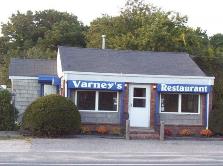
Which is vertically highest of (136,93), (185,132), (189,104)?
(136,93)

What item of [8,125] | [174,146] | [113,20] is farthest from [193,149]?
[113,20]

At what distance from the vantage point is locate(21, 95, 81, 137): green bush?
78.5ft

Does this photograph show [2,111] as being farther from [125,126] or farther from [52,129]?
[125,126]

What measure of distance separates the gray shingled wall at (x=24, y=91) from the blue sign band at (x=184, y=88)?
726 centimetres

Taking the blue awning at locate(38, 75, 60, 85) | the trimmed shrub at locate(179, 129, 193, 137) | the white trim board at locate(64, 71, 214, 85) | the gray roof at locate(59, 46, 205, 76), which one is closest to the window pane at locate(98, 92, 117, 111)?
the white trim board at locate(64, 71, 214, 85)

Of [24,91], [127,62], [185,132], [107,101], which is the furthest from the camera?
[24,91]

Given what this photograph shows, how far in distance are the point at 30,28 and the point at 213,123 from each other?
52.3 m

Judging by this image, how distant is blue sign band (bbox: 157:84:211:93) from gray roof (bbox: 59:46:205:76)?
73 cm

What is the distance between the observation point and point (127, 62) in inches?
1155

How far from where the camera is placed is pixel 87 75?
87.6 feet

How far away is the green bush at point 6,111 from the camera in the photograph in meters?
25.8

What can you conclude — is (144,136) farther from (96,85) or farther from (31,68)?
(31,68)

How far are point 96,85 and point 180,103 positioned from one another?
4398 millimetres

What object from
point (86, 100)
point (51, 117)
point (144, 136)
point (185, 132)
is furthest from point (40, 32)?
point (51, 117)
